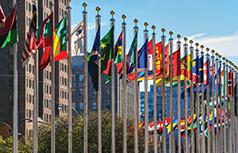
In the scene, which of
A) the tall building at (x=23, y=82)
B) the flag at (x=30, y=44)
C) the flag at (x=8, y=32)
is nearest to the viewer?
the flag at (x=8, y=32)

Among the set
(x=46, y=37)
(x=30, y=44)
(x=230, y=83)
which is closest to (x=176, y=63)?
(x=46, y=37)

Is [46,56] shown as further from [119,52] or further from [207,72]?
[207,72]

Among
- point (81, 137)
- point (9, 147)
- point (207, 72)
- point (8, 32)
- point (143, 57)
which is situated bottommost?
point (9, 147)

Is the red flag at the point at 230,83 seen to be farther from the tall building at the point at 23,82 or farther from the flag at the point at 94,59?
the tall building at the point at 23,82

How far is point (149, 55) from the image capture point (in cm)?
6219

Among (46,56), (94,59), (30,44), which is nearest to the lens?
(30,44)

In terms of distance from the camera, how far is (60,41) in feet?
157

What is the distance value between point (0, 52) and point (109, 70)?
10256cm

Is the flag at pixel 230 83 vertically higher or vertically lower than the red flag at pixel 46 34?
lower

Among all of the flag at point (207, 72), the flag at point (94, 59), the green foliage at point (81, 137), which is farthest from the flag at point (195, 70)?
the green foliage at point (81, 137)

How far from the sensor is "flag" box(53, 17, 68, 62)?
4753cm

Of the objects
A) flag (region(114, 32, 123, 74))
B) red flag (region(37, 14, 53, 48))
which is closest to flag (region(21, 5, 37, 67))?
red flag (region(37, 14, 53, 48))

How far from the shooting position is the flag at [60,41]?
47.5 metres

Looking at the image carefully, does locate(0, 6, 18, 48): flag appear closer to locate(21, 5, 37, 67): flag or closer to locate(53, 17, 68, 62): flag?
locate(21, 5, 37, 67): flag
